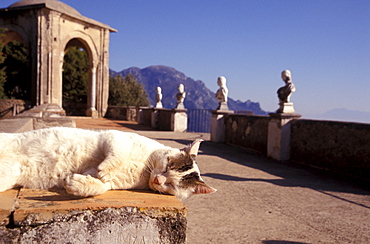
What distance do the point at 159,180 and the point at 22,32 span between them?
78.0 feet

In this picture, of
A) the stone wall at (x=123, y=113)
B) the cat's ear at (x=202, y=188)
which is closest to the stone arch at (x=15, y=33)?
the stone wall at (x=123, y=113)

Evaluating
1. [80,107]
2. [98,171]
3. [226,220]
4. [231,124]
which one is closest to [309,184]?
[226,220]

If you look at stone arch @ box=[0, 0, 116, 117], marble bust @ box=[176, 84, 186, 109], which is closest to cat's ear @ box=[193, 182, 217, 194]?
marble bust @ box=[176, 84, 186, 109]

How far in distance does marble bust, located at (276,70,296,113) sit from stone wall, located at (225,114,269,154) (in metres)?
0.91

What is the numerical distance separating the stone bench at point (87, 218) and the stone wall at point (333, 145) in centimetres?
634

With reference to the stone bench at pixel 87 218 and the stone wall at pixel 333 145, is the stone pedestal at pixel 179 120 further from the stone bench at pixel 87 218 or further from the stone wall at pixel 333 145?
the stone bench at pixel 87 218

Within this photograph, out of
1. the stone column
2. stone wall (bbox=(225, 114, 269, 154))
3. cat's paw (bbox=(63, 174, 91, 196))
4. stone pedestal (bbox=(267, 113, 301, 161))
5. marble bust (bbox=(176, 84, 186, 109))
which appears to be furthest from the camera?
the stone column

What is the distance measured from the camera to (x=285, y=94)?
29.9ft

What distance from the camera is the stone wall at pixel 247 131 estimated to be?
10273 millimetres

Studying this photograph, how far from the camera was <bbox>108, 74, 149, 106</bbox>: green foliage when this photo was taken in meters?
34.8

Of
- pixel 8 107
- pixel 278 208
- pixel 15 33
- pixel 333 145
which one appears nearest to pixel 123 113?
pixel 8 107

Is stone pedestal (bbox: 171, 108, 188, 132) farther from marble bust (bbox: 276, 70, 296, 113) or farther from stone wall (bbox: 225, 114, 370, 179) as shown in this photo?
marble bust (bbox: 276, 70, 296, 113)

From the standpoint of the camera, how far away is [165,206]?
168 centimetres

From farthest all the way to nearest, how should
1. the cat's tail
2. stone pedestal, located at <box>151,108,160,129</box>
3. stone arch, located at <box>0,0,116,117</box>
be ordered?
stone arch, located at <box>0,0,116,117</box> < stone pedestal, located at <box>151,108,160,129</box> < the cat's tail
